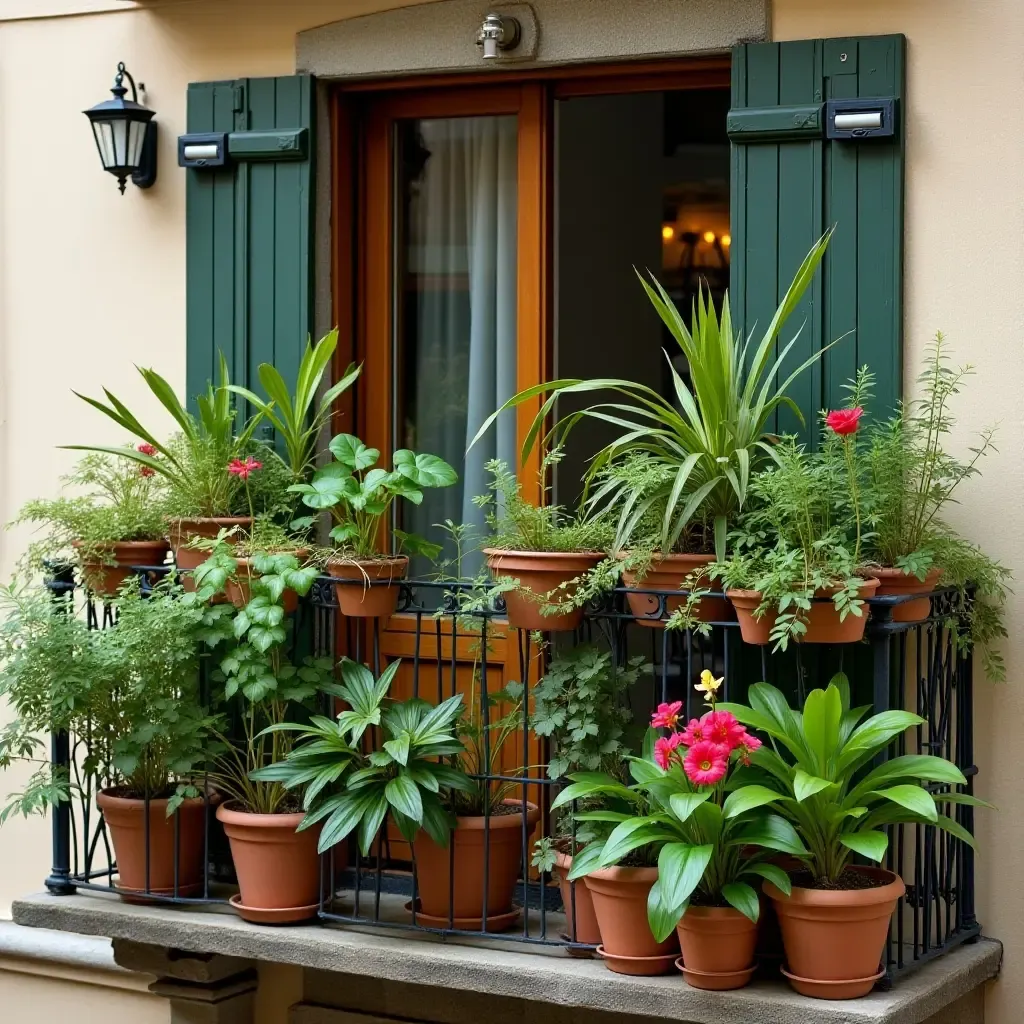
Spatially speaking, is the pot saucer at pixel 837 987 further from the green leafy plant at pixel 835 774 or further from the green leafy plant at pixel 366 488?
the green leafy plant at pixel 366 488

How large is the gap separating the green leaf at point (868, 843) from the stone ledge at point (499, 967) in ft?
1.33

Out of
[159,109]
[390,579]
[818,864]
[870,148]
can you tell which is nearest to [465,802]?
[390,579]

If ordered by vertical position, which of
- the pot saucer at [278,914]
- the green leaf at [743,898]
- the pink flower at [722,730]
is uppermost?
the pink flower at [722,730]

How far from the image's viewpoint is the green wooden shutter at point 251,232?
5535mm

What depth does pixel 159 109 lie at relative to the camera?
5.81 m

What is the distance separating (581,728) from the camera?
4.62 metres

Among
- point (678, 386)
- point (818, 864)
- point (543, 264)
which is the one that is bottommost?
point (818, 864)

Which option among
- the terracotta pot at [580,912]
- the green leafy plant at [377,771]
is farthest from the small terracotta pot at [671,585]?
the terracotta pot at [580,912]

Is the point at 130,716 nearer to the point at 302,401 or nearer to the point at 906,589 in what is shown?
the point at 302,401

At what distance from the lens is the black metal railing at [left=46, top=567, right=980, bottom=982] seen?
4613 mm

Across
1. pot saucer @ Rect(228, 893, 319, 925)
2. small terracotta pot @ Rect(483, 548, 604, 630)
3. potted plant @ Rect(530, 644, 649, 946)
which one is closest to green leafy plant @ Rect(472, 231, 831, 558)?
small terracotta pot @ Rect(483, 548, 604, 630)

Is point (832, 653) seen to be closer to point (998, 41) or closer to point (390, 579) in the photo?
point (390, 579)

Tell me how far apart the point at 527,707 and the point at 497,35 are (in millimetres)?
2082

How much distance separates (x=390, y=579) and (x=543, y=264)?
4.04ft
